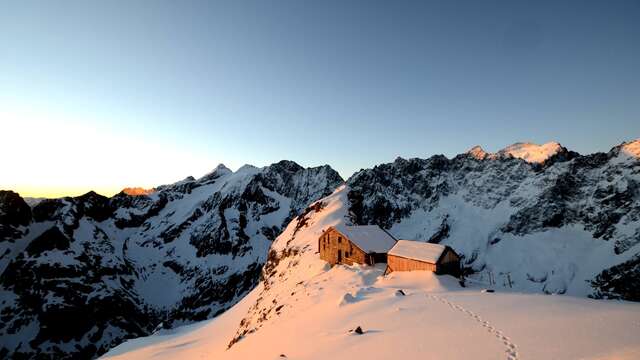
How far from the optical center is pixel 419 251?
45.8 m

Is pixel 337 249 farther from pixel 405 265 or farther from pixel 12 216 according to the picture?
pixel 12 216

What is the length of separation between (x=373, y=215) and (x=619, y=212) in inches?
4108

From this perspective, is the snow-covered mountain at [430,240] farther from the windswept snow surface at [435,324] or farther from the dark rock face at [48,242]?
the windswept snow surface at [435,324]

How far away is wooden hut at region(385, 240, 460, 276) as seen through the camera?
42.2m

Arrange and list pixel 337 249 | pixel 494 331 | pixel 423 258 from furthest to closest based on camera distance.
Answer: pixel 337 249 < pixel 423 258 < pixel 494 331

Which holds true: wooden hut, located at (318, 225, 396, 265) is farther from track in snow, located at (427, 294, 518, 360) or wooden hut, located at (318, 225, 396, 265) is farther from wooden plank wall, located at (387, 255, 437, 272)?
track in snow, located at (427, 294, 518, 360)

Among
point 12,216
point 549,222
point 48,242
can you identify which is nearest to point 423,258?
point 549,222

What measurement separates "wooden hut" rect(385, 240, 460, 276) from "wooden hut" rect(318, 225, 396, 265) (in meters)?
7.29

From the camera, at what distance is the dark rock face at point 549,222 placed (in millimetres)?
145500

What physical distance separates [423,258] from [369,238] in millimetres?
16577

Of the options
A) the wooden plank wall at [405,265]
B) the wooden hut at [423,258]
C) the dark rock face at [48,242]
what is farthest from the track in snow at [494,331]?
the dark rock face at [48,242]

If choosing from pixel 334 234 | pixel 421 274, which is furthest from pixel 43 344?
pixel 421 274

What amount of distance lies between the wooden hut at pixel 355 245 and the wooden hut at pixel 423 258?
729 cm

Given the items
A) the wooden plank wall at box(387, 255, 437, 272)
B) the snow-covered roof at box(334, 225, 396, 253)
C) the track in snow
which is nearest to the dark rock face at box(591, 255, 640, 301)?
the snow-covered roof at box(334, 225, 396, 253)
